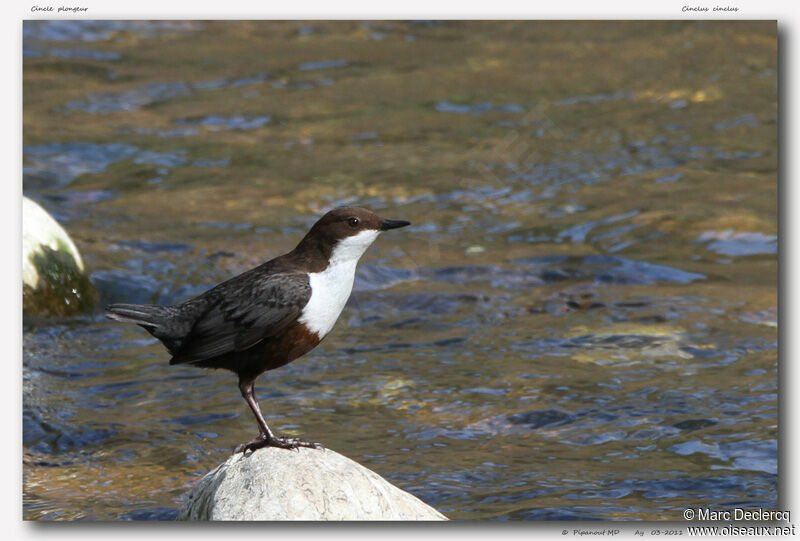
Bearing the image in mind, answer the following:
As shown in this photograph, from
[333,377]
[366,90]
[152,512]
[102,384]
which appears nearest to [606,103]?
[366,90]

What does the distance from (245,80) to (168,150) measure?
41.9 inches

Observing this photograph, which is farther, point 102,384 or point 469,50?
point 469,50

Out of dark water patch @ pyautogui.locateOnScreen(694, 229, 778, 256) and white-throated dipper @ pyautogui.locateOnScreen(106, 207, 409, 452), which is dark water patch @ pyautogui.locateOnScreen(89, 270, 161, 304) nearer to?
white-throated dipper @ pyautogui.locateOnScreen(106, 207, 409, 452)

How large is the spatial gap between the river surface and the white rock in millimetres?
320

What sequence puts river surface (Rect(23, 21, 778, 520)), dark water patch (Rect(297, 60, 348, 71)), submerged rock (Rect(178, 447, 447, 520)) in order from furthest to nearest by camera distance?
dark water patch (Rect(297, 60, 348, 71)), river surface (Rect(23, 21, 778, 520)), submerged rock (Rect(178, 447, 447, 520))

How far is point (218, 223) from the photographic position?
816cm

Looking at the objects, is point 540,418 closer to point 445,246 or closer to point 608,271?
point 608,271

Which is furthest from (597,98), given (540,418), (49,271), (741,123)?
(49,271)

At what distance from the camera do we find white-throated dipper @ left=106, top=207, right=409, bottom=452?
3.81 m

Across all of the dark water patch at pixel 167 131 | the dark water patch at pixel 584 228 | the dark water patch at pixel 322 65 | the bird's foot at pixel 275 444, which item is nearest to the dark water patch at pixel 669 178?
the dark water patch at pixel 584 228

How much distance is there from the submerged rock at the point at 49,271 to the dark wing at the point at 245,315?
285 centimetres

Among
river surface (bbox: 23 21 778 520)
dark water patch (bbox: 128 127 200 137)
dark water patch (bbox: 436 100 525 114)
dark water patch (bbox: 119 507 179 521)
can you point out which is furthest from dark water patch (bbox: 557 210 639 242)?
dark water patch (bbox: 119 507 179 521)

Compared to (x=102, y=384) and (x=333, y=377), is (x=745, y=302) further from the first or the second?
(x=102, y=384)

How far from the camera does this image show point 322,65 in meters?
9.73
